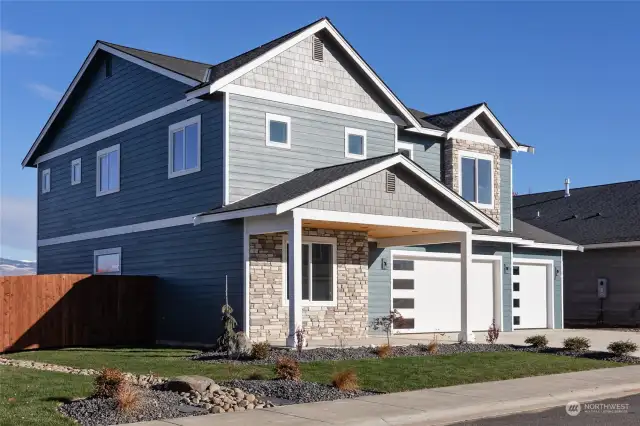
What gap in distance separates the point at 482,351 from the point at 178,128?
9.48 metres

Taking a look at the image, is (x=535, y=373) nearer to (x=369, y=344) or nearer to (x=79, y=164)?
(x=369, y=344)

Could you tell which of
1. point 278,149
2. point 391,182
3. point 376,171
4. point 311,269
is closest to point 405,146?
point 278,149

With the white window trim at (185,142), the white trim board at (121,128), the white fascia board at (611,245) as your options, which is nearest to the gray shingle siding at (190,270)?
the white window trim at (185,142)

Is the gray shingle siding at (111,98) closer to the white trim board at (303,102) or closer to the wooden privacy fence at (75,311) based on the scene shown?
the white trim board at (303,102)

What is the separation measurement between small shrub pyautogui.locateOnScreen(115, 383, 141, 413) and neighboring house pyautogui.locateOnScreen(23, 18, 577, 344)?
649 cm

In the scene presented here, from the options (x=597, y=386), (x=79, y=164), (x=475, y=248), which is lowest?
(x=597, y=386)

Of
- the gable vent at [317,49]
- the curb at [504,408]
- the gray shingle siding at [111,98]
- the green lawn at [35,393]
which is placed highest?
the gable vent at [317,49]

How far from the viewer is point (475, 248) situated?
24938mm

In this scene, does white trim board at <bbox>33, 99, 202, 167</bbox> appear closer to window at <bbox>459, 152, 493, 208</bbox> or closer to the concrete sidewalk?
window at <bbox>459, 152, 493, 208</bbox>

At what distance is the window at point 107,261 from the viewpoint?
2314 centimetres

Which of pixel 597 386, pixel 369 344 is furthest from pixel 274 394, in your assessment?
pixel 369 344

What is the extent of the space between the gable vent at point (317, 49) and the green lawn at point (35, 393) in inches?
422

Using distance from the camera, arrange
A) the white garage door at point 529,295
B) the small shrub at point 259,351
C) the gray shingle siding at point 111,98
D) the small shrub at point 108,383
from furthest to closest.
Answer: the white garage door at point 529,295
the gray shingle siding at point 111,98
the small shrub at point 259,351
the small shrub at point 108,383

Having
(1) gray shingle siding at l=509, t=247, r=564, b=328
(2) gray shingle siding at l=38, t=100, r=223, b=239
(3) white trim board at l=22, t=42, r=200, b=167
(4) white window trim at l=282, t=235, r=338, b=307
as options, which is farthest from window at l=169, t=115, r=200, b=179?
(1) gray shingle siding at l=509, t=247, r=564, b=328
